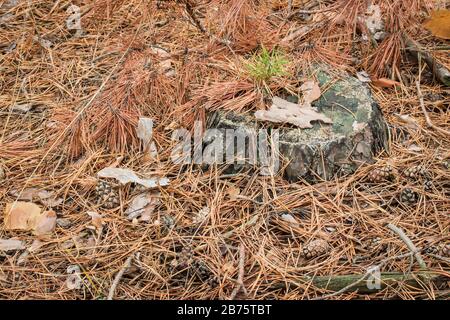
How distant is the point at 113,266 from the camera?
7.77ft

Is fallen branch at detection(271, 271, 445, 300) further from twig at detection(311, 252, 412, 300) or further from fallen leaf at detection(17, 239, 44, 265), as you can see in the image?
fallen leaf at detection(17, 239, 44, 265)

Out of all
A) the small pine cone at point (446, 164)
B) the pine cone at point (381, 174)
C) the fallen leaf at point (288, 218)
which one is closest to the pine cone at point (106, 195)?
the fallen leaf at point (288, 218)

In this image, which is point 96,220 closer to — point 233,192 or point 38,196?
point 38,196

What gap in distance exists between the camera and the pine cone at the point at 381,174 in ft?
8.55

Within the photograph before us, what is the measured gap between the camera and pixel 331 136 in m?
2.63

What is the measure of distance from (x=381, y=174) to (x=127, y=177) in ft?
3.72

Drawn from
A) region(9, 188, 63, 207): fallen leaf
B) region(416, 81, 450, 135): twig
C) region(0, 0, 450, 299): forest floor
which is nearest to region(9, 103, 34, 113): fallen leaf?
region(0, 0, 450, 299): forest floor

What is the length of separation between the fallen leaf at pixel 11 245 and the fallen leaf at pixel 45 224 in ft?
0.25

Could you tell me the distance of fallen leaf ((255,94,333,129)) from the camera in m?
2.69

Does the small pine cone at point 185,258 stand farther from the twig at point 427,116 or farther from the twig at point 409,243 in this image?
the twig at point 427,116

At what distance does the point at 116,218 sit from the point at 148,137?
0.47 metres

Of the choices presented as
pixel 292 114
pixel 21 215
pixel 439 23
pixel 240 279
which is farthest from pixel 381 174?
pixel 21 215

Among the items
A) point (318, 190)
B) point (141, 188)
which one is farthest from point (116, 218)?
point (318, 190)

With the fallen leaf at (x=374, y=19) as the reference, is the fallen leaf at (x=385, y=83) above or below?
below
